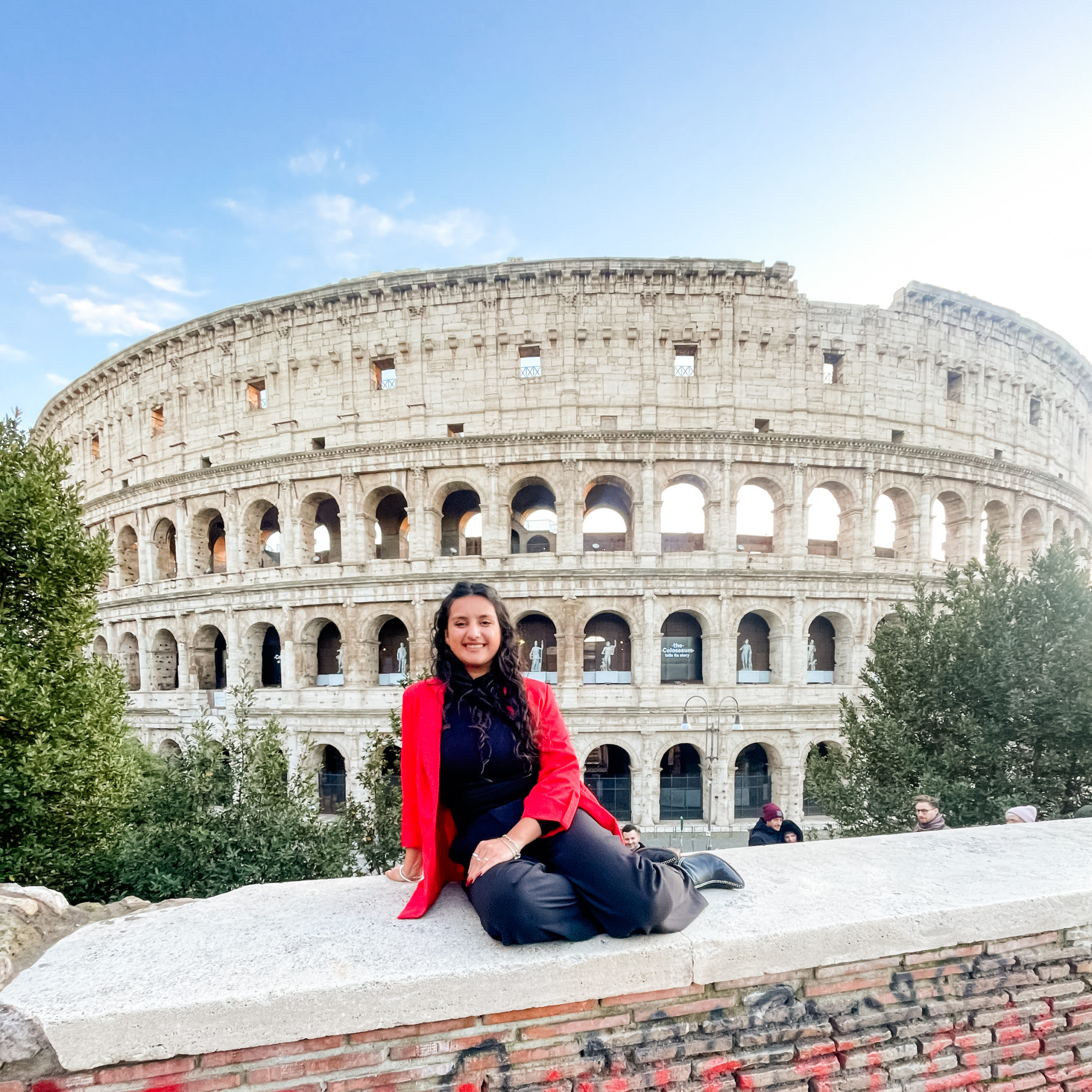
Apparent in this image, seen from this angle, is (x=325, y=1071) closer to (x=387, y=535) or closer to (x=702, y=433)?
(x=702, y=433)

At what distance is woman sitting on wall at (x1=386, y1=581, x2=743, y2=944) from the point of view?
227 centimetres

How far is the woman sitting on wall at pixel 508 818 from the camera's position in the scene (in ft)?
7.46

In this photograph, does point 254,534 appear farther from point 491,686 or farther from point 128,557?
point 491,686

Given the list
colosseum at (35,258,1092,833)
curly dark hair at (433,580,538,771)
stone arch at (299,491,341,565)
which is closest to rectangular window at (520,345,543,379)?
colosseum at (35,258,1092,833)

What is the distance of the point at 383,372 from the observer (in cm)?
1894

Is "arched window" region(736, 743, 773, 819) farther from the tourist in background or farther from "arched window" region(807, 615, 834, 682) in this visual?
the tourist in background

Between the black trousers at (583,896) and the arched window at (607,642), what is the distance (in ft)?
49.6

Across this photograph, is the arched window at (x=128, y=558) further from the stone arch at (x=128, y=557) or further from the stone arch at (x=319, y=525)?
the stone arch at (x=319, y=525)

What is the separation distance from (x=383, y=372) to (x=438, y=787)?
1865 centimetres

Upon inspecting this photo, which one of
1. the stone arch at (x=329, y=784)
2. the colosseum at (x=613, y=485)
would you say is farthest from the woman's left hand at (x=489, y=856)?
the stone arch at (x=329, y=784)

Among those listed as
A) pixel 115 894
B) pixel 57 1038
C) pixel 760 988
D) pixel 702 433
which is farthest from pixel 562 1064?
pixel 702 433

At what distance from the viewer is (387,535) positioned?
20141mm

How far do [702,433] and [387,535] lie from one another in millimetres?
12093

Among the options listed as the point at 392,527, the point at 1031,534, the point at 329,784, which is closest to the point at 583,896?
the point at 329,784
